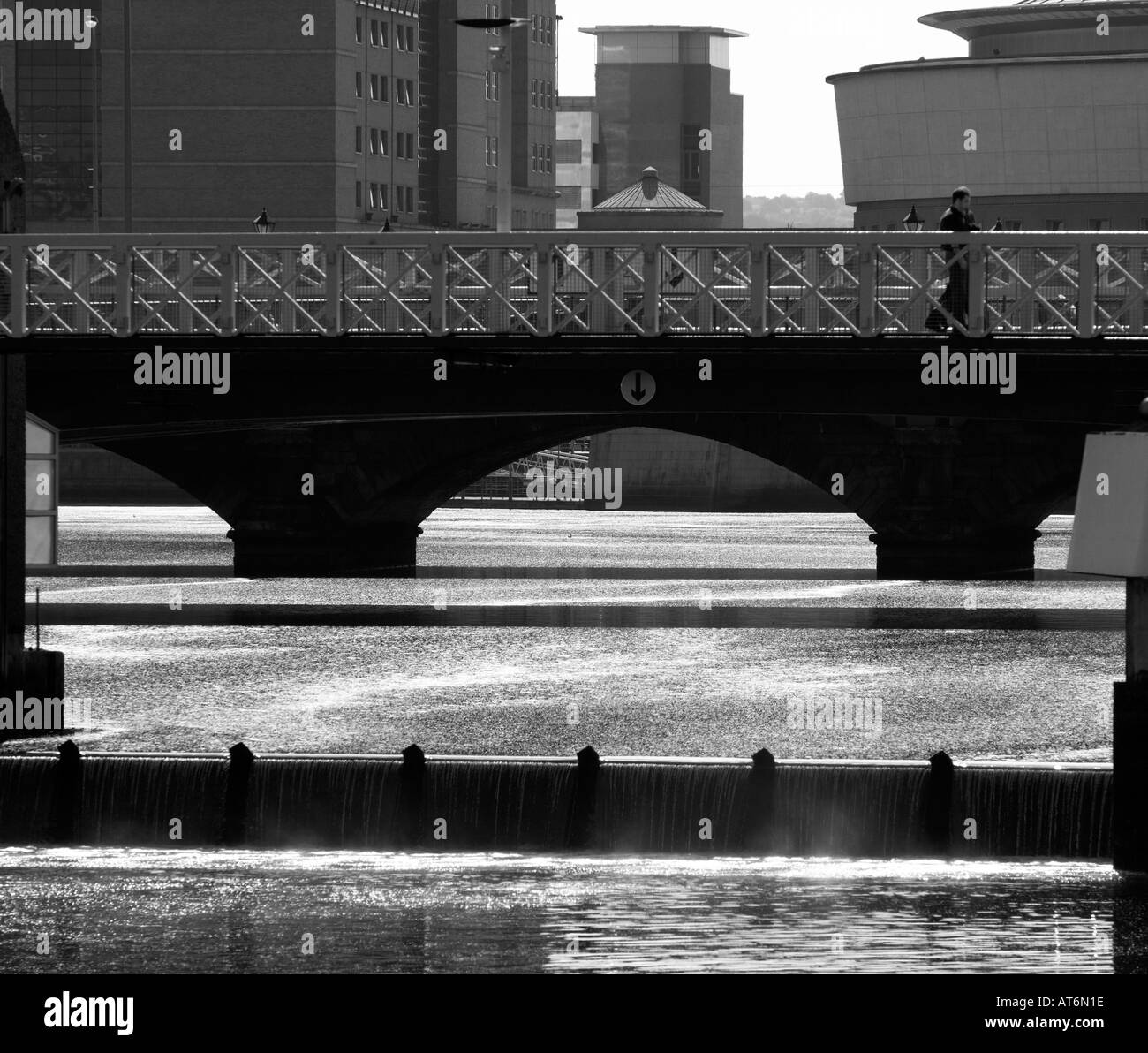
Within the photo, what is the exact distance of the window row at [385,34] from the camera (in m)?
111

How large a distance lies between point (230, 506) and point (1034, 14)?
190 ft

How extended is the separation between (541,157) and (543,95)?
149 inches

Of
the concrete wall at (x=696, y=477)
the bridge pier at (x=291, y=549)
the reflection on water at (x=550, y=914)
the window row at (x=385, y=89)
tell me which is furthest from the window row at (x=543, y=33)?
the reflection on water at (x=550, y=914)

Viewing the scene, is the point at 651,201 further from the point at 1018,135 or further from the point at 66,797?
the point at 66,797

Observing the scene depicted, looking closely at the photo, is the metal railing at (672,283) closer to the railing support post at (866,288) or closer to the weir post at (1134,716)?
the railing support post at (866,288)

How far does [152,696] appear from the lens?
32.8m

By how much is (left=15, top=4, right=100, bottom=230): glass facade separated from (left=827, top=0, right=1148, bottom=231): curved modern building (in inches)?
1191

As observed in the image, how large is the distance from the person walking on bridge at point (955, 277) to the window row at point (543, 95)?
384 ft

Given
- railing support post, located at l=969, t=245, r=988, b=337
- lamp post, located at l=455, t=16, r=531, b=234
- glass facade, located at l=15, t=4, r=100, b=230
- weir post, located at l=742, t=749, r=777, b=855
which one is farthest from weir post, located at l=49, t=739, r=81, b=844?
glass facade, located at l=15, t=4, r=100, b=230

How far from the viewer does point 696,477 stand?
87812 millimetres

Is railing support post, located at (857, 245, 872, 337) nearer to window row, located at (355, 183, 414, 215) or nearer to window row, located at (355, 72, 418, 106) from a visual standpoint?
window row, located at (355, 183, 414, 215)

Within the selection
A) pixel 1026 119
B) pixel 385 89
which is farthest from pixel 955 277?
pixel 385 89
